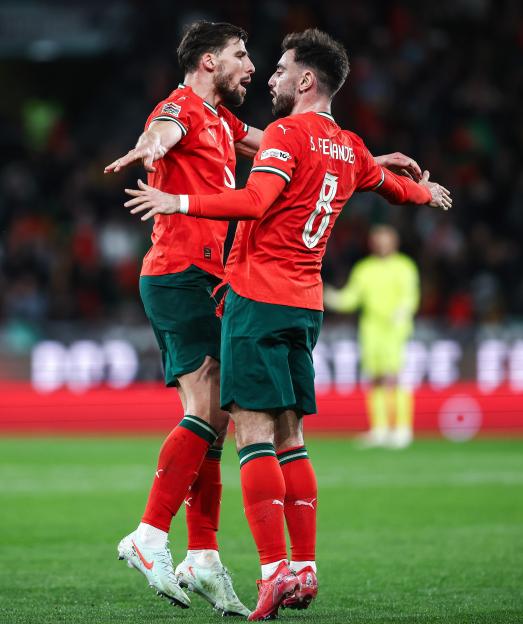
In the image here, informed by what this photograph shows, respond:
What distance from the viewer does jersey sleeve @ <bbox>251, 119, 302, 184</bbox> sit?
4.86m

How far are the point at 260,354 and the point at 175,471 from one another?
0.65 meters

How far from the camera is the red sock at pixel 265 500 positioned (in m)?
4.86

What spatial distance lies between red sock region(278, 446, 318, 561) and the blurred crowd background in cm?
1004

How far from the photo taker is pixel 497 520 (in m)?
8.09

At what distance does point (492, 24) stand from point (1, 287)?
8.40m

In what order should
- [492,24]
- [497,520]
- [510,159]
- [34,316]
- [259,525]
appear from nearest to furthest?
[259,525]
[497,520]
[34,316]
[510,159]
[492,24]

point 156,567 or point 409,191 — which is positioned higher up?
point 409,191

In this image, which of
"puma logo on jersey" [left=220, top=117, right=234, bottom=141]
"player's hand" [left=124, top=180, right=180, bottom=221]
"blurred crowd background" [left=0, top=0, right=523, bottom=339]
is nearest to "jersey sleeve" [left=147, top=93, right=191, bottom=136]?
"puma logo on jersey" [left=220, top=117, right=234, bottom=141]

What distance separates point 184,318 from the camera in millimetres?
5262

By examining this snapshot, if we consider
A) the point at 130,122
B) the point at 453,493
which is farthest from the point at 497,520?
the point at 130,122

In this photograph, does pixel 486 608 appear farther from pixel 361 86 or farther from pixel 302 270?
pixel 361 86

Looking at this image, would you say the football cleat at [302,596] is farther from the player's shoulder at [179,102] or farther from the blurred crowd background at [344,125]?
the blurred crowd background at [344,125]

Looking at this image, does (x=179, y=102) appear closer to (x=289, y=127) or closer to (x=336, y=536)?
(x=289, y=127)

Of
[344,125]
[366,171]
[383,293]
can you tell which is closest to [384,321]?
[383,293]
